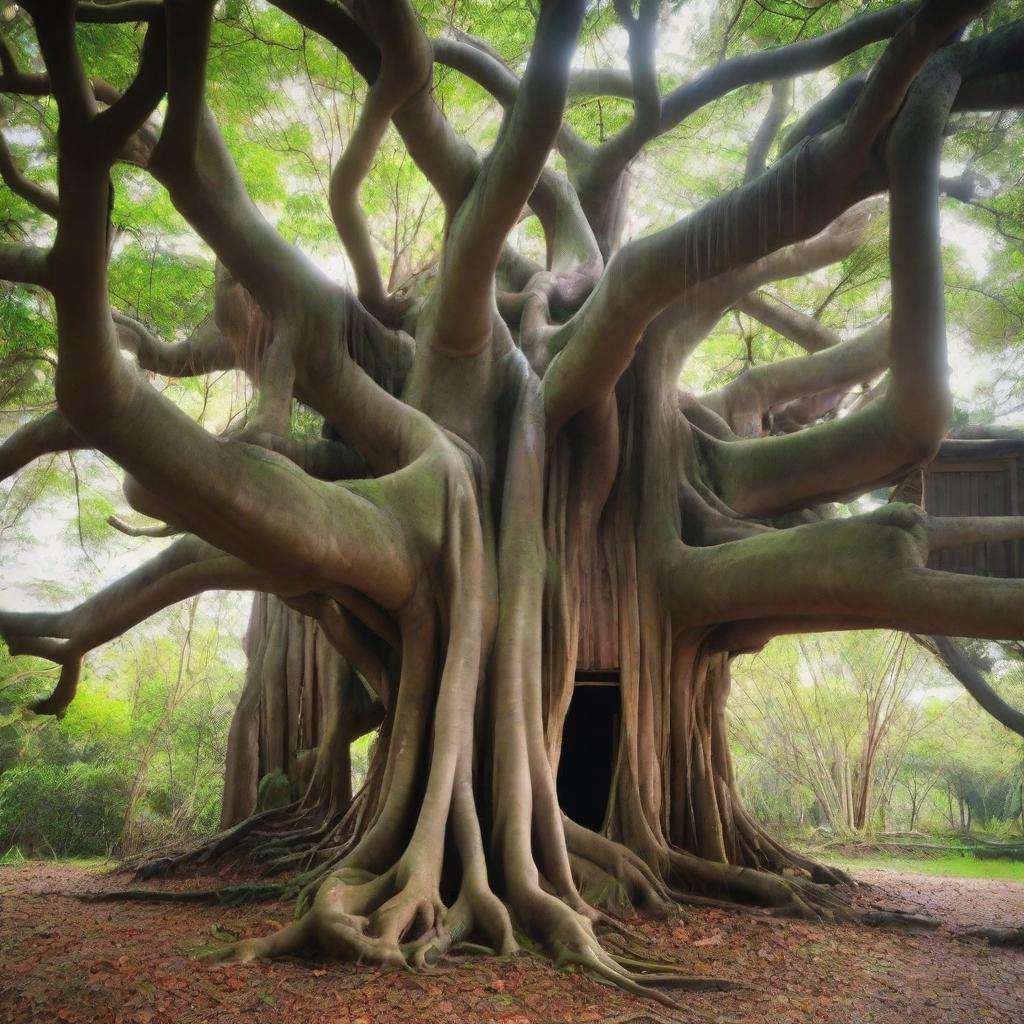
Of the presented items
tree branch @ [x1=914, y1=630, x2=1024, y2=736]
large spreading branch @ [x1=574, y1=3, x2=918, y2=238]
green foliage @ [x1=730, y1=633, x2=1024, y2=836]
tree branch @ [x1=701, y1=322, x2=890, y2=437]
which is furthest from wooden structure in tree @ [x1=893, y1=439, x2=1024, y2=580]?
green foliage @ [x1=730, y1=633, x2=1024, y2=836]

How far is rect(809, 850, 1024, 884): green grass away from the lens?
33.2ft

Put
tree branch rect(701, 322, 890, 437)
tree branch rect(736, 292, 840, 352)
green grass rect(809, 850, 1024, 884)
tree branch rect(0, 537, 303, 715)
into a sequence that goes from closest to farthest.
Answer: tree branch rect(0, 537, 303, 715)
tree branch rect(701, 322, 890, 437)
tree branch rect(736, 292, 840, 352)
green grass rect(809, 850, 1024, 884)

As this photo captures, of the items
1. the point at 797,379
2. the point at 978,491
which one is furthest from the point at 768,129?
the point at 978,491

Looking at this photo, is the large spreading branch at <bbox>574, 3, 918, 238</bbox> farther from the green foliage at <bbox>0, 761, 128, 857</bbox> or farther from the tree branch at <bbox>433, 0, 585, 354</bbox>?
the green foliage at <bbox>0, 761, 128, 857</bbox>

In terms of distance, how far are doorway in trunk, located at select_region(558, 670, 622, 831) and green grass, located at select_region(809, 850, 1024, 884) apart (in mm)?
3545

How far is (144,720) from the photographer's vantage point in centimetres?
1455

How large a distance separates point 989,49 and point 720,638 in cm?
407

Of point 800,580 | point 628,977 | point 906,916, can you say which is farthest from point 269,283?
point 906,916

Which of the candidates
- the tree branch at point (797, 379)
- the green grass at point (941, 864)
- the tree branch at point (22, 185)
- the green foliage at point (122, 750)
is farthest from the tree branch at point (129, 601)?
the green grass at point (941, 864)

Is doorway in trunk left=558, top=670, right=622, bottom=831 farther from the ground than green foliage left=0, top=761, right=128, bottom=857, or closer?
farther from the ground

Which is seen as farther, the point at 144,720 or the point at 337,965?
the point at 144,720

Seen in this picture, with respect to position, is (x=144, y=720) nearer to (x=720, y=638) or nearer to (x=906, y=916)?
(x=720, y=638)

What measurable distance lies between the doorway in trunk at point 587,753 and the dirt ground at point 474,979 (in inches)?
128

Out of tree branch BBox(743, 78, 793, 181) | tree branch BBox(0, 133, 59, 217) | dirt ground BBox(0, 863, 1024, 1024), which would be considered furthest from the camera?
tree branch BBox(743, 78, 793, 181)
